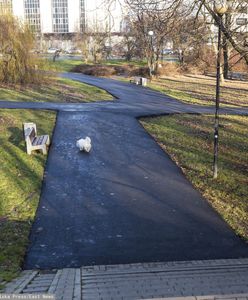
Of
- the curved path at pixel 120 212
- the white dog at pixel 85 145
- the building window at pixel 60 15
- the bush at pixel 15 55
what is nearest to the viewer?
the curved path at pixel 120 212

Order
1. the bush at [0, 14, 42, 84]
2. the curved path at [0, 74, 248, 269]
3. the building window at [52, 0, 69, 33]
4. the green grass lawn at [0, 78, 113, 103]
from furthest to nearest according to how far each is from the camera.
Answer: the building window at [52, 0, 69, 33]
the bush at [0, 14, 42, 84]
the green grass lawn at [0, 78, 113, 103]
the curved path at [0, 74, 248, 269]

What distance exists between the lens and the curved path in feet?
22.5

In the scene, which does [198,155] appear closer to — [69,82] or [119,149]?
[119,149]

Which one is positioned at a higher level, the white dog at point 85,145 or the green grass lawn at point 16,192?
the white dog at point 85,145

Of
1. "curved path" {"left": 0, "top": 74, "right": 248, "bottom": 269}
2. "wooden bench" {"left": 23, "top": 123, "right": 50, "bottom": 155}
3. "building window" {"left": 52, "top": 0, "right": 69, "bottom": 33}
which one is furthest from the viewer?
"building window" {"left": 52, "top": 0, "right": 69, "bottom": 33}

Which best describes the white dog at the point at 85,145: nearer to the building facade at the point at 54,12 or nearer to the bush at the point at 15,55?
the bush at the point at 15,55

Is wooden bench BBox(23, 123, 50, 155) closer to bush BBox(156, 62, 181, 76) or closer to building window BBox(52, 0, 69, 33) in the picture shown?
bush BBox(156, 62, 181, 76)

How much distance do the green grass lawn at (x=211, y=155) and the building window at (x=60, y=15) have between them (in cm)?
9521

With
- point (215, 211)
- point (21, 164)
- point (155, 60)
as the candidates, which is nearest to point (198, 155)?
point (215, 211)

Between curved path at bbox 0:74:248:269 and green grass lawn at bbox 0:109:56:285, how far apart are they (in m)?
0.20

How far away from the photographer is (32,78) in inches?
1123

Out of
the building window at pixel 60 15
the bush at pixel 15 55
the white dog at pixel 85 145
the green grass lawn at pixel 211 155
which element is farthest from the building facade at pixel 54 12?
the white dog at pixel 85 145

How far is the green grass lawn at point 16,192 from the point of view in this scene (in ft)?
22.0

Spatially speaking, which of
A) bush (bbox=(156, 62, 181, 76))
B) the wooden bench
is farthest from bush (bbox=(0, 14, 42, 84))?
the wooden bench
